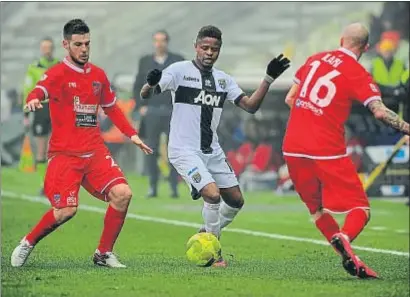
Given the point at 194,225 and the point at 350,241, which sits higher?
the point at 350,241

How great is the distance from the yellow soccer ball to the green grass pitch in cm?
11

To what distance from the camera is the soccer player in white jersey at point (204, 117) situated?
10.5 m

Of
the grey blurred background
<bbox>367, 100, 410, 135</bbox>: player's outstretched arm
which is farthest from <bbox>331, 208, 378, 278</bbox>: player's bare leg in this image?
the grey blurred background

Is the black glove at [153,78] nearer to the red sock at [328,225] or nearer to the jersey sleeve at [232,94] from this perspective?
the jersey sleeve at [232,94]

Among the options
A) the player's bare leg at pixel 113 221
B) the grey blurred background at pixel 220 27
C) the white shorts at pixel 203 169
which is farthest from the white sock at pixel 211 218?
the grey blurred background at pixel 220 27

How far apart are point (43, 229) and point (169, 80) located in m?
1.43

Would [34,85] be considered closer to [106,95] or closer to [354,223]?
[106,95]

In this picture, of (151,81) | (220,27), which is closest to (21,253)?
(151,81)

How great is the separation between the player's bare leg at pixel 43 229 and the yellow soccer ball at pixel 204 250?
92 centimetres

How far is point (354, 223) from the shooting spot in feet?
31.5

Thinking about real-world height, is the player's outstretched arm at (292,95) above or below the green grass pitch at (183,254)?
above

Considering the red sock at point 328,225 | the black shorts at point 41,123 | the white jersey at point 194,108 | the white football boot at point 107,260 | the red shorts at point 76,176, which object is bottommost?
the black shorts at point 41,123

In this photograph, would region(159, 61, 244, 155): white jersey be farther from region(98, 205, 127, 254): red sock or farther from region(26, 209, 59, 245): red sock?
region(26, 209, 59, 245): red sock

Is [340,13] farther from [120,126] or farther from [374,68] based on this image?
[120,126]
